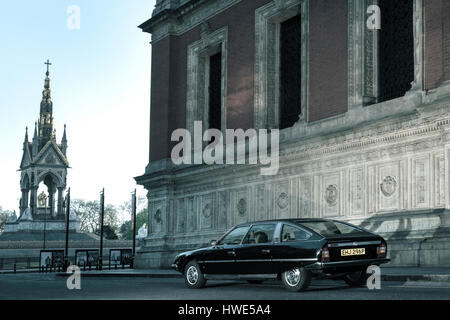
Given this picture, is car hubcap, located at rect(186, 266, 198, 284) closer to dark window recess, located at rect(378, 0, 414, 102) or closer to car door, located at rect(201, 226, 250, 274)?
car door, located at rect(201, 226, 250, 274)

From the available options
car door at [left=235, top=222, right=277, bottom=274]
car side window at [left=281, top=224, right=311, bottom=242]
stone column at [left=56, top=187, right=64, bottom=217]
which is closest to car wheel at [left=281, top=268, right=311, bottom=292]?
car door at [left=235, top=222, right=277, bottom=274]

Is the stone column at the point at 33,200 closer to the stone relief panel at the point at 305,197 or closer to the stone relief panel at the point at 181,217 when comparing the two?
the stone relief panel at the point at 181,217

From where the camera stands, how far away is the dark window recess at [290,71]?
28594 mm

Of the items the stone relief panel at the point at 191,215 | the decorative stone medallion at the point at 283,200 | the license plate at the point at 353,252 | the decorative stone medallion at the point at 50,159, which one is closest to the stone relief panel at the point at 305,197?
the decorative stone medallion at the point at 283,200

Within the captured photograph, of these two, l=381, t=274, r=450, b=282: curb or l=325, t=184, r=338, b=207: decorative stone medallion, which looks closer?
l=381, t=274, r=450, b=282: curb

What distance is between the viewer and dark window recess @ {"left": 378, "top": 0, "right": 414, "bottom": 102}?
76.0ft

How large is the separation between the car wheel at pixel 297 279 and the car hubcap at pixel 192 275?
2.79 meters

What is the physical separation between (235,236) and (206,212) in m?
16.5

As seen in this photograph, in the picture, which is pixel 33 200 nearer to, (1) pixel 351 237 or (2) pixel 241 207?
(2) pixel 241 207

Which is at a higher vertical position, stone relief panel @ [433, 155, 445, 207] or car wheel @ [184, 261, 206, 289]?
stone relief panel @ [433, 155, 445, 207]

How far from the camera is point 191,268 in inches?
637

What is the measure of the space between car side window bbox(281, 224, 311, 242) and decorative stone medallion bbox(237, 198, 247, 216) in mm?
14835

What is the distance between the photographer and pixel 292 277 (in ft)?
45.1

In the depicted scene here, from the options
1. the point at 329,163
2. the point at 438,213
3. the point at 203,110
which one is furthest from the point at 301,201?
the point at 203,110
